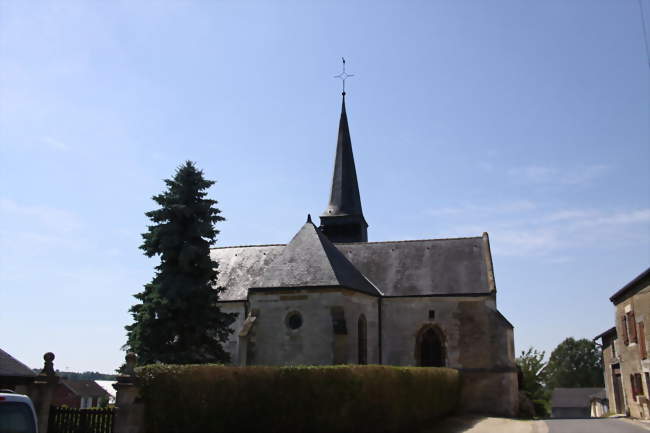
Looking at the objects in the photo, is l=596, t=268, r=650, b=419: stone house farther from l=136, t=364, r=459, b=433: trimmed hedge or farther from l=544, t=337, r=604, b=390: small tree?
l=544, t=337, r=604, b=390: small tree

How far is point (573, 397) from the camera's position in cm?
6569

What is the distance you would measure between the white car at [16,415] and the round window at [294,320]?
14049 millimetres

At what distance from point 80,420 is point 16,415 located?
249 inches

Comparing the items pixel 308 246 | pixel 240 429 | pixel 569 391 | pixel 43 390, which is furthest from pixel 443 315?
pixel 569 391

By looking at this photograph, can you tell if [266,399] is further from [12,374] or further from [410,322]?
[410,322]

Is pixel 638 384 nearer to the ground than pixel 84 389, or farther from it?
farther from it

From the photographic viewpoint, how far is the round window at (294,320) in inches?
843

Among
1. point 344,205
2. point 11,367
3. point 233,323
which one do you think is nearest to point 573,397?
point 344,205

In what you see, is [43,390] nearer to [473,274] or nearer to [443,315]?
[443,315]

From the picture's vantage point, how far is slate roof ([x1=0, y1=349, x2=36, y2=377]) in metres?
13.9

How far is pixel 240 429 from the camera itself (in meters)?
12.9

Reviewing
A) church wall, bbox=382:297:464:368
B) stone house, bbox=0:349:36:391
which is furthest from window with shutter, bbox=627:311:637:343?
stone house, bbox=0:349:36:391

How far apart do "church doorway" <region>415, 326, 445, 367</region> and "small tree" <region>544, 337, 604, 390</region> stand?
72809mm

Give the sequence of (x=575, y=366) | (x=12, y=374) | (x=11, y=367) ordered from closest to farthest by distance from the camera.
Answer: (x=12, y=374)
(x=11, y=367)
(x=575, y=366)
